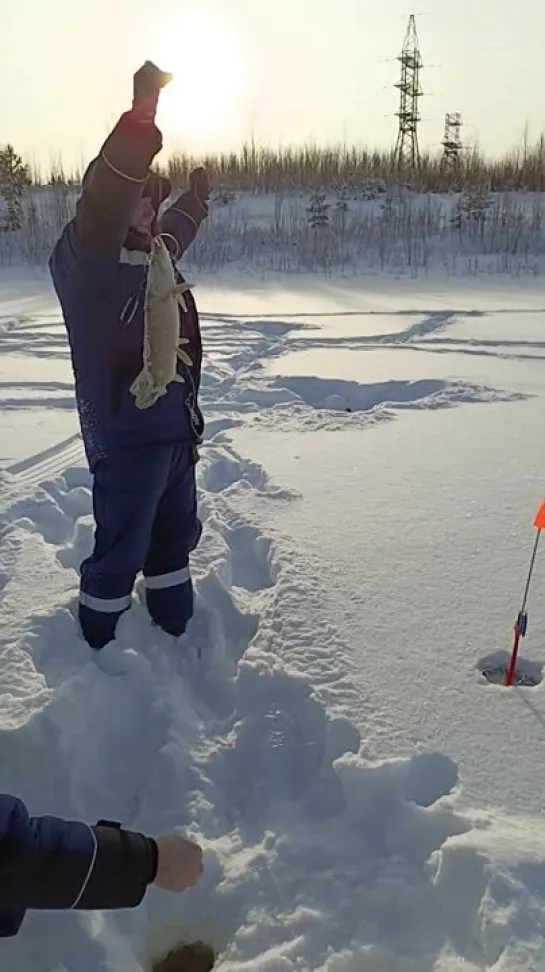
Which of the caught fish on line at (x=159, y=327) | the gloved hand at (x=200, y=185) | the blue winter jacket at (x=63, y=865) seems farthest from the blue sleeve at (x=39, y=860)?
the gloved hand at (x=200, y=185)

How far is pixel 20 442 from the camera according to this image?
3834mm

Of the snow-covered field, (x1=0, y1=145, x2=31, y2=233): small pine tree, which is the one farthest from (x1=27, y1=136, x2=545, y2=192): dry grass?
the snow-covered field

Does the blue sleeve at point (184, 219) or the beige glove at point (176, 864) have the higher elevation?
the blue sleeve at point (184, 219)

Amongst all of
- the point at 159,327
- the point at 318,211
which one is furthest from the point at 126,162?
the point at 318,211

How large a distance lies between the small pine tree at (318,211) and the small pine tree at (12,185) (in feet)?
15.3

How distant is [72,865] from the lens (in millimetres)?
1057

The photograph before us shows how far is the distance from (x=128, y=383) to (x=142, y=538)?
43 centimetres

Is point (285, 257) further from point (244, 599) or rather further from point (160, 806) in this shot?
point (160, 806)

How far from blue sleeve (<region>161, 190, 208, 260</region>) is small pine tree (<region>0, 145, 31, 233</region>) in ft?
38.4

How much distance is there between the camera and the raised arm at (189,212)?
7.58ft

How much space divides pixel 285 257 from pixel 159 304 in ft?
31.3

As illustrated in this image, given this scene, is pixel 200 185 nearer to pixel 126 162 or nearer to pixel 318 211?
pixel 126 162

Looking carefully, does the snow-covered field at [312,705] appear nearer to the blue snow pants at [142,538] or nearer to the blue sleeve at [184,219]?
the blue snow pants at [142,538]

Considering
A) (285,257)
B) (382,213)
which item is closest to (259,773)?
(285,257)
